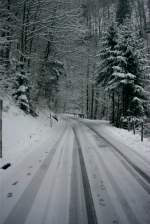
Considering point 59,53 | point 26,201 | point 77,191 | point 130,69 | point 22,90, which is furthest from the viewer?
point 59,53

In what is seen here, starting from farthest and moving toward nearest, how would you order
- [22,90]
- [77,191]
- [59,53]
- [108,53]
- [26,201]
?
[108,53] < [59,53] < [22,90] < [77,191] < [26,201]

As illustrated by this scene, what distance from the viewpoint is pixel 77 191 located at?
5.10 m

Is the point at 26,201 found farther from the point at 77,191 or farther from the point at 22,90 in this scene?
the point at 22,90

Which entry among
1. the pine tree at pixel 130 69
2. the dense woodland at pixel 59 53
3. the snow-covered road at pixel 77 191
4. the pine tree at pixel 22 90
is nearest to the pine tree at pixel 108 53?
the dense woodland at pixel 59 53

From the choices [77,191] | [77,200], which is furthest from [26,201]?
[77,191]

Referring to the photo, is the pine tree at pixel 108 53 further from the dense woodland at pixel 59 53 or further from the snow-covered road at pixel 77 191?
the snow-covered road at pixel 77 191

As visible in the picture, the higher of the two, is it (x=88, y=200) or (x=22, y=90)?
(x=22, y=90)

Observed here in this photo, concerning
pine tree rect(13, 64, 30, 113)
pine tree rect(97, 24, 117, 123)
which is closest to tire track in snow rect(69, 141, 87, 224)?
pine tree rect(13, 64, 30, 113)

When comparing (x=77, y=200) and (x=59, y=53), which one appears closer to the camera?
(x=77, y=200)

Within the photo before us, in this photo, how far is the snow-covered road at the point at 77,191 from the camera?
4.00 m

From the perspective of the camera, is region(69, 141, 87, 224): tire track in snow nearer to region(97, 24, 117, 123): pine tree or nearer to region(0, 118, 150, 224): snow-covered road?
region(0, 118, 150, 224): snow-covered road

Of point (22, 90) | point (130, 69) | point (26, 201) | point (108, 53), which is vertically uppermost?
point (108, 53)

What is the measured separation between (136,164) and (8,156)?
4639 millimetres

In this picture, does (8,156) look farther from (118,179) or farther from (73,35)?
(73,35)
